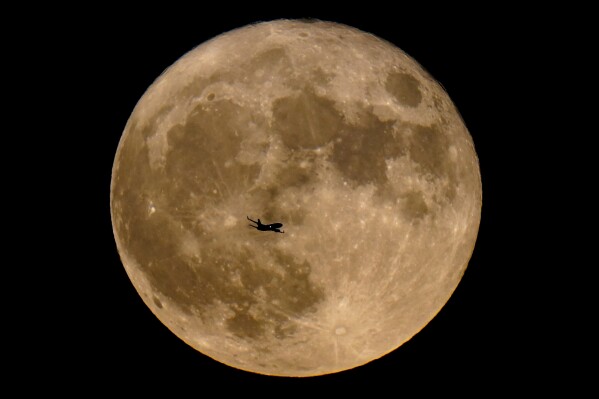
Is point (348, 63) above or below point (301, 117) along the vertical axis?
above

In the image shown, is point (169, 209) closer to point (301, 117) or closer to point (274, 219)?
point (274, 219)

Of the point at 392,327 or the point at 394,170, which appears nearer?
the point at 394,170

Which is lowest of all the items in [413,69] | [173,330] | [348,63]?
[173,330]

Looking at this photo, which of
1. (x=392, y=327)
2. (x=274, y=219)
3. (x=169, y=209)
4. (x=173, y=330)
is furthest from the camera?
(x=173, y=330)

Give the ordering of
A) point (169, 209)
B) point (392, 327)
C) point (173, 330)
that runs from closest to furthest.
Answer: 1. point (169, 209)
2. point (392, 327)
3. point (173, 330)

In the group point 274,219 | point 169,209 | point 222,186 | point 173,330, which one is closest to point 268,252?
point 274,219

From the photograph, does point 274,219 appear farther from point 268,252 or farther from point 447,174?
point 447,174
